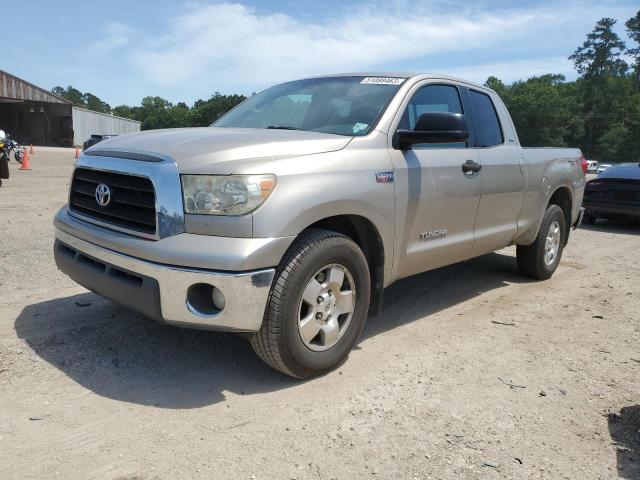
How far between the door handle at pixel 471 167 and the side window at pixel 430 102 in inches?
19.0

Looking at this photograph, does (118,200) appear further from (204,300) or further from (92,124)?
(92,124)

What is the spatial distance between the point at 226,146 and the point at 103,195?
0.81 meters

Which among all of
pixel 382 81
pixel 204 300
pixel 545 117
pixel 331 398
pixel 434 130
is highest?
pixel 545 117

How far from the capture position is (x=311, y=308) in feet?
10.1

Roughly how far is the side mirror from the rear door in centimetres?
94

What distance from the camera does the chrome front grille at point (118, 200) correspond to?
284cm

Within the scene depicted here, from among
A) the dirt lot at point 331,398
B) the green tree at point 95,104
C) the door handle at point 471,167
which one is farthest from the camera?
the green tree at point 95,104

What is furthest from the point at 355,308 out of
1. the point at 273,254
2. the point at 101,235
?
the point at 101,235

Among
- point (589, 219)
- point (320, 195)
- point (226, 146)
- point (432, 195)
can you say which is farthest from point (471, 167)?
point (589, 219)

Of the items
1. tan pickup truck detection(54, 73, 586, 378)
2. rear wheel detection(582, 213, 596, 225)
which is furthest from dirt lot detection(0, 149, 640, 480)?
rear wheel detection(582, 213, 596, 225)

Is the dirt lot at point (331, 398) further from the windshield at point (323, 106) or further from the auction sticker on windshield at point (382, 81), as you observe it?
the auction sticker on windshield at point (382, 81)

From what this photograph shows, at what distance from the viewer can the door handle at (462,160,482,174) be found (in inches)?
163

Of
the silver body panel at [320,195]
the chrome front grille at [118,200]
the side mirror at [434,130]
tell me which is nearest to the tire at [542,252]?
the silver body panel at [320,195]

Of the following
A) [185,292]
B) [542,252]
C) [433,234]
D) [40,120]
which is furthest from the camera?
[40,120]
